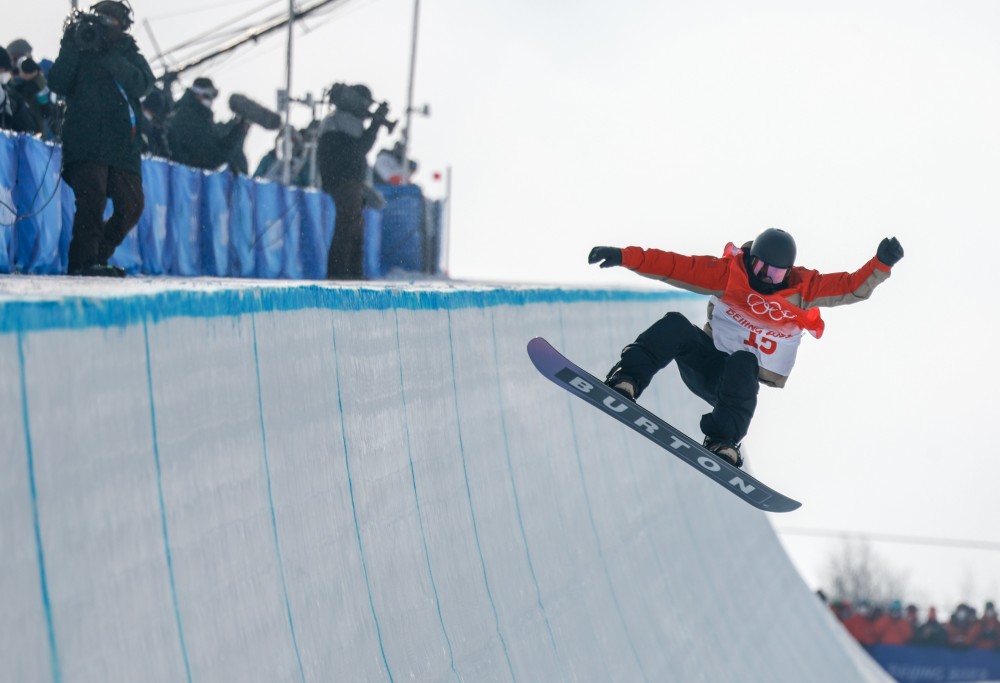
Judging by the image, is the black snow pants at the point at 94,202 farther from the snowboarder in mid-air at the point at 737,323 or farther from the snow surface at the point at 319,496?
the snowboarder in mid-air at the point at 737,323

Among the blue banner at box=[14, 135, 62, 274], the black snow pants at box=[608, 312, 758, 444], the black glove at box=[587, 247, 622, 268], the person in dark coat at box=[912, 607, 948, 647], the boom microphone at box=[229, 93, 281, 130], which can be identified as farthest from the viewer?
the person in dark coat at box=[912, 607, 948, 647]

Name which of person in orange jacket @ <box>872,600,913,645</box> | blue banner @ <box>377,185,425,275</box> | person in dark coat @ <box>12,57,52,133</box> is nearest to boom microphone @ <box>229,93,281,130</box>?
person in dark coat @ <box>12,57,52,133</box>

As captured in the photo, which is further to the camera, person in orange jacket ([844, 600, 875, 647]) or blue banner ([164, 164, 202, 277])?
person in orange jacket ([844, 600, 875, 647])

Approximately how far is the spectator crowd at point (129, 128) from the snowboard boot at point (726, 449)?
3.31 meters

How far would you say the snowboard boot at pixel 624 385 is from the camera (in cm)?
600

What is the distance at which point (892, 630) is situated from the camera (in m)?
19.3

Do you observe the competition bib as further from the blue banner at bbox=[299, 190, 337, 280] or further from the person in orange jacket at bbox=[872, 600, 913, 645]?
the person in orange jacket at bbox=[872, 600, 913, 645]

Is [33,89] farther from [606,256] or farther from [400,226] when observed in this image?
[400,226]

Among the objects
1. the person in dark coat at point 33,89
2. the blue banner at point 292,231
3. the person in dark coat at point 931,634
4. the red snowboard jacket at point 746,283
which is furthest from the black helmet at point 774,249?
the person in dark coat at point 931,634

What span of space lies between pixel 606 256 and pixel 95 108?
3022 millimetres

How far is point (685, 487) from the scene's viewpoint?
9.92 m

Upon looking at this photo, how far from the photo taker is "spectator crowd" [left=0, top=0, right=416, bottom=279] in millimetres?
7020

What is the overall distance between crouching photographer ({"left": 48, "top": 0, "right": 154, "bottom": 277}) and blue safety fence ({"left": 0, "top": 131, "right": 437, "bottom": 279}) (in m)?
1.11

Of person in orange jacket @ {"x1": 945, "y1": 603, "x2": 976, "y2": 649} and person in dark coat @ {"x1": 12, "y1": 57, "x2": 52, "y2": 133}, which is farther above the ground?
person in dark coat @ {"x1": 12, "y1": 57, "x2": 52, "y2": 133}
